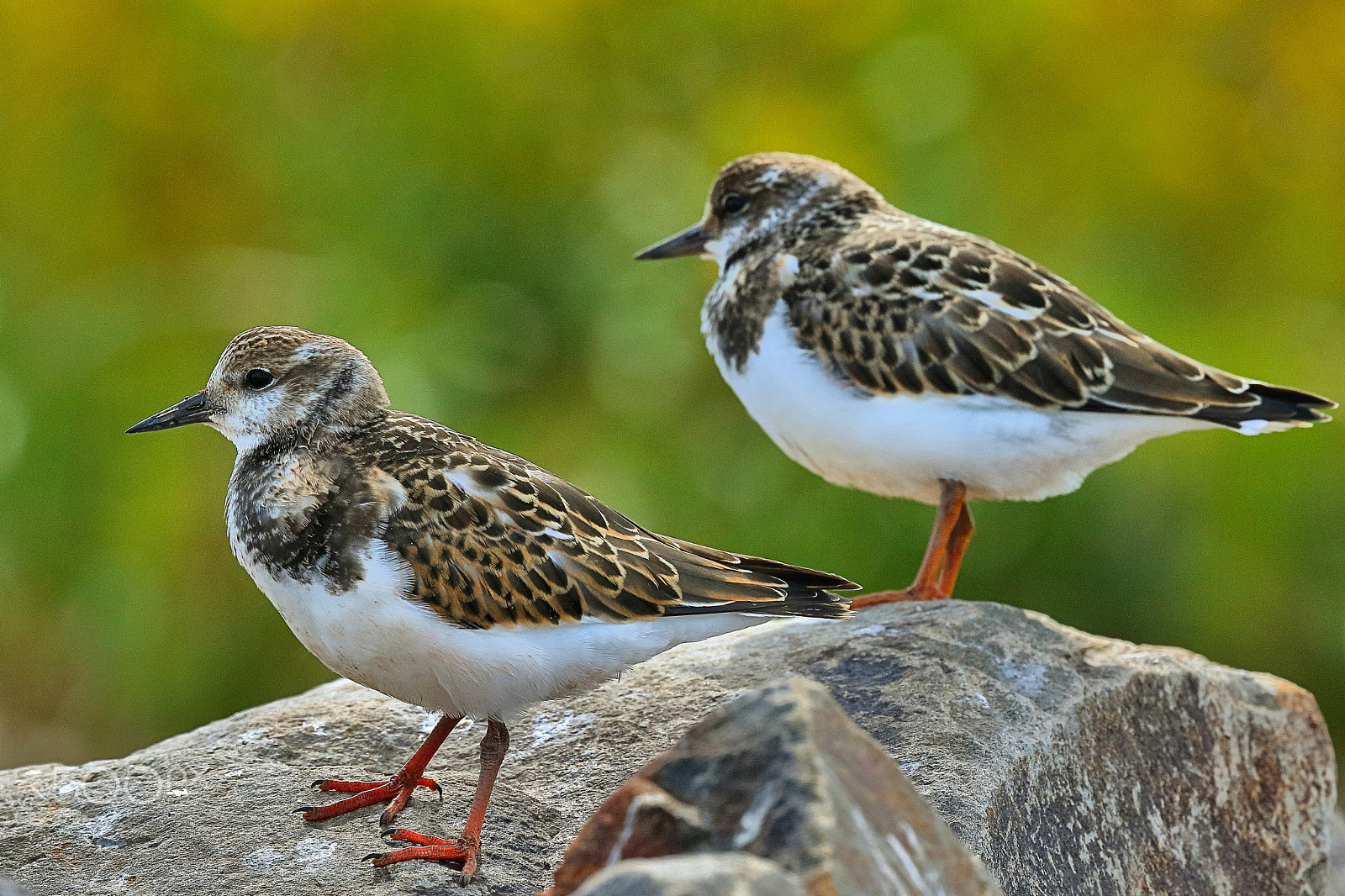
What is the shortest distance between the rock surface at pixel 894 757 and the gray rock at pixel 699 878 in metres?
1.70

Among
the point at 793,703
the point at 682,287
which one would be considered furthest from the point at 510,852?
the point at 682,287

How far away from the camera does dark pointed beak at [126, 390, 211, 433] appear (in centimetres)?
468

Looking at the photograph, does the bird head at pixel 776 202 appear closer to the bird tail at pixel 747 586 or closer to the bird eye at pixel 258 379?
the bird tail at pixel 747 586

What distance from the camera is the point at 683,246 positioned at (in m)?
6.79

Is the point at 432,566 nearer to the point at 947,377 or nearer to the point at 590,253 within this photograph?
the point at 947,377

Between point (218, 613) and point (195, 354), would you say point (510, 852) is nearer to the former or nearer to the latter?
point (218, 613)

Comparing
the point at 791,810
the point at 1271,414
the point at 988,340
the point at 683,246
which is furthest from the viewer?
the point at 683,246

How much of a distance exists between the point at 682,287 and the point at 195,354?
9.67 feet

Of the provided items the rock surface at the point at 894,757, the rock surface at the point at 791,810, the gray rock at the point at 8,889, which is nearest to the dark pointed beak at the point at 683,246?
the rock surface at the point at 894,757

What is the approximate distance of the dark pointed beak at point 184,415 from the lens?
468 cm

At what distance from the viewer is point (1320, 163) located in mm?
9422

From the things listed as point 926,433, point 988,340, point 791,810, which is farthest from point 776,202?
point 791,810

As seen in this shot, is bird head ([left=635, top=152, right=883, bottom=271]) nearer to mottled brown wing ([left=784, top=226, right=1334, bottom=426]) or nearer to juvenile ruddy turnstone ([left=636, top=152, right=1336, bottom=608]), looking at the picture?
juvenile ruddy turnstone ([left=636, top=152, right=1336, bottom=608])

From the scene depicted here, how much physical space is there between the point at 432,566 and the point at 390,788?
84 cm
